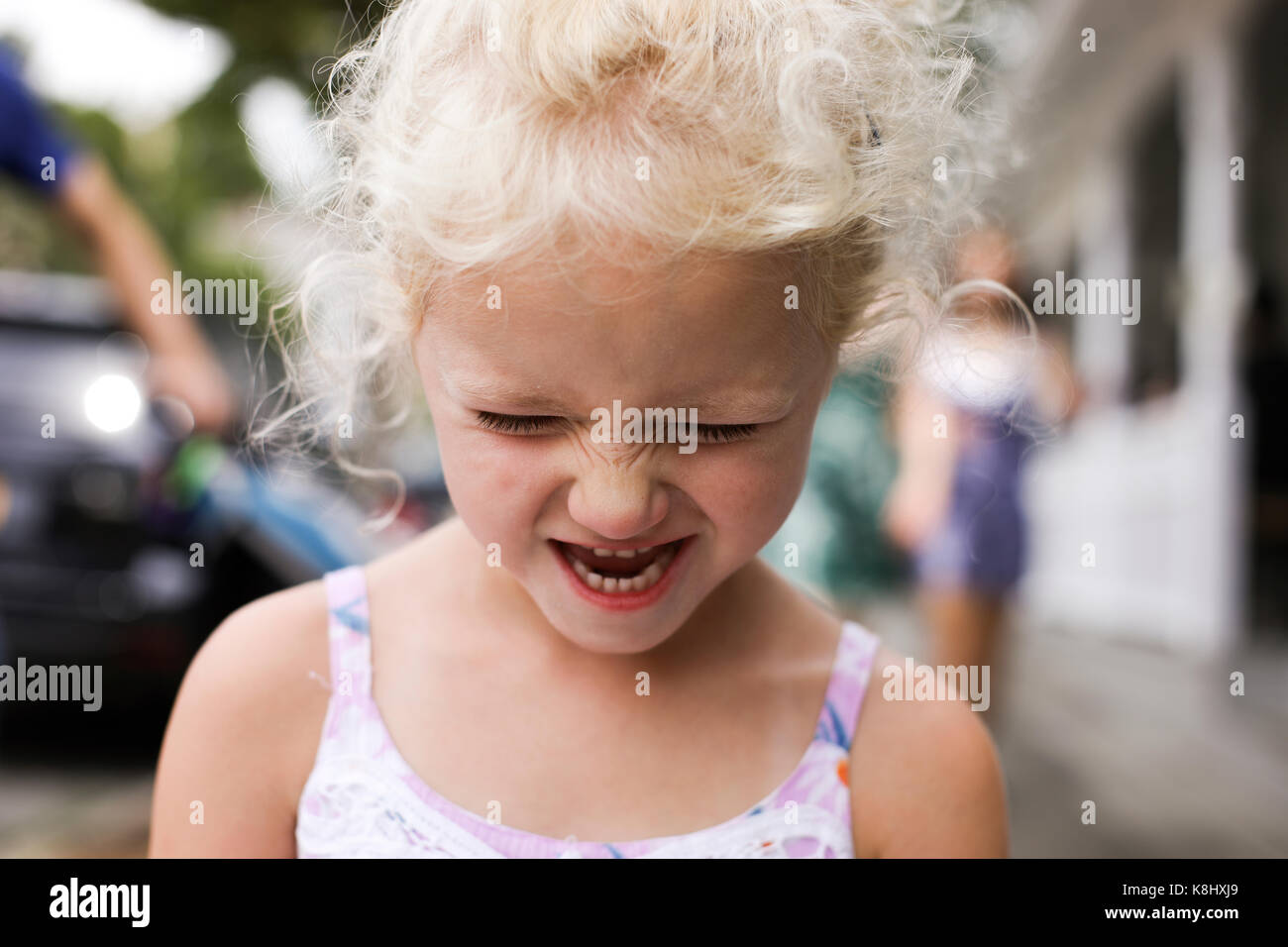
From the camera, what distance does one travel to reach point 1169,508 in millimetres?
6594

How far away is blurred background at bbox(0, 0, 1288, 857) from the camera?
1925mm

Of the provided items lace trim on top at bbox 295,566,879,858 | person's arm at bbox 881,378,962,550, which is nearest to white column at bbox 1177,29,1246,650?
person's arm at bbox 881,378,962,550

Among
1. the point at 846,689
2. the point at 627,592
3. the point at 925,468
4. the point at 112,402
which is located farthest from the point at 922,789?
the point at 112,402

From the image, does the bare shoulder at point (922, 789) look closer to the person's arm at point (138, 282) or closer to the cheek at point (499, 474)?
the cheek at point (499, 474)

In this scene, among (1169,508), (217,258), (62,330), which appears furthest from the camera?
(217,258)

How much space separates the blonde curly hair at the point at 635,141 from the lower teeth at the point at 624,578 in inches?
10.8

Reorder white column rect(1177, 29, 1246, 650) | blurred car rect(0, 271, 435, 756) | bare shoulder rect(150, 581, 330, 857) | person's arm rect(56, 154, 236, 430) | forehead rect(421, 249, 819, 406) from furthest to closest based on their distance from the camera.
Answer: white column rect(1177, 29, 1246, 650)
blurred car rect(0, 271, 435, 756)
person's arm rect(56, 154, 236, 430)
bare shoulder rect(150, 581, 330, 857)
forehead rect(421, 249, 819, 406)

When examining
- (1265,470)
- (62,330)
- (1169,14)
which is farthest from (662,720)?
(1169,14)

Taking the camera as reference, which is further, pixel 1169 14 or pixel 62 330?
pixel 1169 14

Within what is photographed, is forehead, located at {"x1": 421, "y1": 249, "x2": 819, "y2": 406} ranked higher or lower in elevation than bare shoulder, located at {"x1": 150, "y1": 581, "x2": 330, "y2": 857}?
higher

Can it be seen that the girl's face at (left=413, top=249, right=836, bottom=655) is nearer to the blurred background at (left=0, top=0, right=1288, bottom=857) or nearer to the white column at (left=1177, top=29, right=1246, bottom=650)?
the blurred background at (left=0, top=0, right=1288, bottom=857)

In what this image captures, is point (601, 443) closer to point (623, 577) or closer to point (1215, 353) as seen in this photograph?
point (623, 577)
